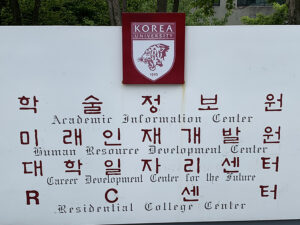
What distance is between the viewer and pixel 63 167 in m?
2.80

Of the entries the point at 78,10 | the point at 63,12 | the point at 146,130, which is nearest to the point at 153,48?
the point at 146,130

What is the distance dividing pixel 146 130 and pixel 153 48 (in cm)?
69

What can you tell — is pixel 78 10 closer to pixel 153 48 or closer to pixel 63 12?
pixel 63 12

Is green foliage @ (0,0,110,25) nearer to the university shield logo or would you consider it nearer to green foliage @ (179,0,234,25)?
green foliage @ (179,0,234,25)

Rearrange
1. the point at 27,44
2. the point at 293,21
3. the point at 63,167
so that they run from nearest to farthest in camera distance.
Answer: the point at 27,44 → the point at 63,167 → the point at 293,21

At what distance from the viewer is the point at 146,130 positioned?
2760 millimetres

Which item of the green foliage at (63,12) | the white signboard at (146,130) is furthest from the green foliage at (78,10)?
the white signboard at (146,130)

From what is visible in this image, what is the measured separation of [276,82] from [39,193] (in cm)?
225

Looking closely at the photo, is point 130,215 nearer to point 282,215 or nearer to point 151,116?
point 151,116

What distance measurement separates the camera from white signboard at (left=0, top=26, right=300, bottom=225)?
8.68 ft

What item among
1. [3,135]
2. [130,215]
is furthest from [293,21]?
[3,135]

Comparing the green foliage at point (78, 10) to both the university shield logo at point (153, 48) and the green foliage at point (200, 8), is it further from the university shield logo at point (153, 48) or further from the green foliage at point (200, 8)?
the university shield logo at point (153, 48)

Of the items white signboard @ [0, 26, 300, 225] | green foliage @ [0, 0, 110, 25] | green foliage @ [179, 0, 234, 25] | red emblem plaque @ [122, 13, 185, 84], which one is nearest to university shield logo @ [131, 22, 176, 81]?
red emblem plaque @ [122, 13, 185, 84]

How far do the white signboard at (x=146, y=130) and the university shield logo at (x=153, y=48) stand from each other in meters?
0.13
